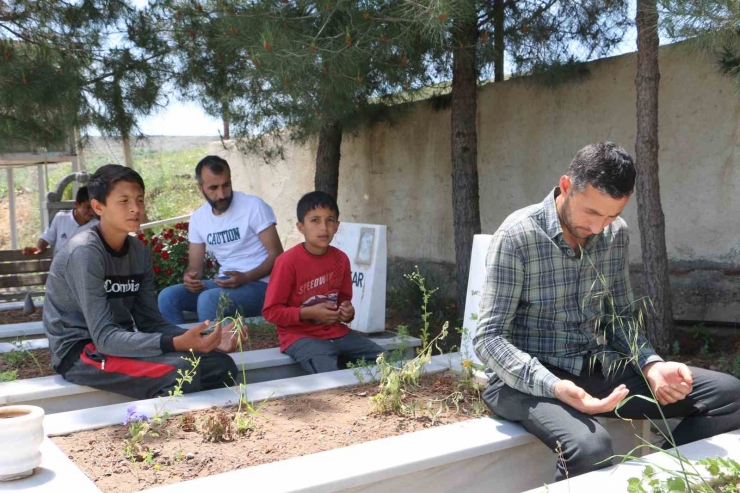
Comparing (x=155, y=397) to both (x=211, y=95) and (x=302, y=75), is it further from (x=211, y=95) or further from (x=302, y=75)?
(x=211, y=95)

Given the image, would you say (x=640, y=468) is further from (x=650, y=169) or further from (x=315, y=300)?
(x=650, y=169)

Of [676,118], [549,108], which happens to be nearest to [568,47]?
[549,108]

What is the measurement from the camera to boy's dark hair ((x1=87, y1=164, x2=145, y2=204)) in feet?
10.7

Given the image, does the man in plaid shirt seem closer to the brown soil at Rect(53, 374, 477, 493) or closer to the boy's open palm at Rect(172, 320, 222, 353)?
the brown soil at Rect(53, 374, 477, 493)

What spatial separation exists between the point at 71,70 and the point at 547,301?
14.8 ft

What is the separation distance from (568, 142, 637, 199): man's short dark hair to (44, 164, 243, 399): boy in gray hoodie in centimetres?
162

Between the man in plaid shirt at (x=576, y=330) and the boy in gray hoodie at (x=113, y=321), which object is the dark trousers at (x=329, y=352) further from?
the man in plaid shirt at (x=576, y=330)

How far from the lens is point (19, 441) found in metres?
2.19

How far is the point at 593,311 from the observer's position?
2.78 m

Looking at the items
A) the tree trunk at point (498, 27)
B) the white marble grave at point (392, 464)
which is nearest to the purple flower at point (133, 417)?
A: the white marble grave at point (392, 464)

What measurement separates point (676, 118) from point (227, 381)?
3675mm

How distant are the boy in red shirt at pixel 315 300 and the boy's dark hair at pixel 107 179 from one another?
3.15 feet

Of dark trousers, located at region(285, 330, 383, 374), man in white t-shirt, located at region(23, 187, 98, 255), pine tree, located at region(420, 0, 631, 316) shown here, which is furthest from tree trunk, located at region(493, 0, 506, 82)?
man in white t-shirt, located at region(23, 187, 98, 255)

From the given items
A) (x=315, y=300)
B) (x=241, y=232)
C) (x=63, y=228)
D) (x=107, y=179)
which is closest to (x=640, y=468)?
(x=315, y=300)
